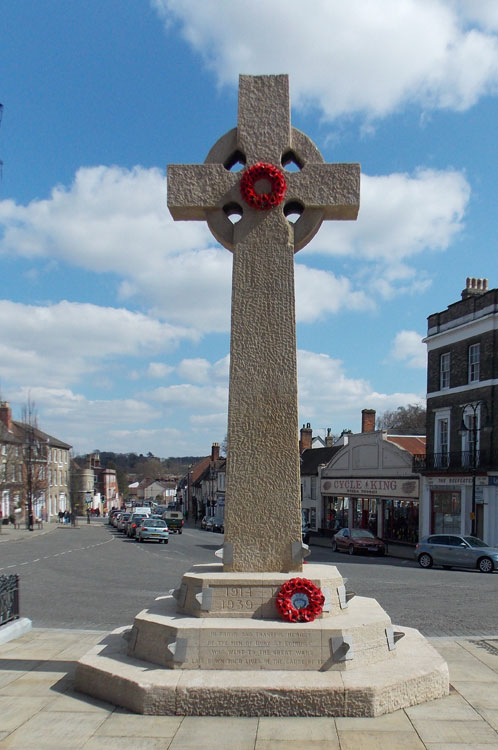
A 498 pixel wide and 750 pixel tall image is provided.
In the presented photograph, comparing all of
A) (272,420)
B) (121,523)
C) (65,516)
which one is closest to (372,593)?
(272,420)

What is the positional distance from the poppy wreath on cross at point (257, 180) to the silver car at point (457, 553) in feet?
64.6

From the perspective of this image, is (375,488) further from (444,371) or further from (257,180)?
(257,180)

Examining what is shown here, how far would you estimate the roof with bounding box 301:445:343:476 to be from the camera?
178ft

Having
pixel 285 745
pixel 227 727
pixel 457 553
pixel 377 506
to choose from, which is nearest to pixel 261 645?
pixel 227 727

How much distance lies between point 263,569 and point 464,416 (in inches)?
1163

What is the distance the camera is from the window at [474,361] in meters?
34.2

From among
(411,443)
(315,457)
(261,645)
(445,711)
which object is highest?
(411,443)

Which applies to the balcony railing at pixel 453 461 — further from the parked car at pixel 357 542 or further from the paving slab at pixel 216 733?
the paving slab at pixel 216 733

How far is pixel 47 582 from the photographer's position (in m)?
17.9

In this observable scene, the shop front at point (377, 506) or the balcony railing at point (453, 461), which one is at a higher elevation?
the balcony railing at point (453, 461)

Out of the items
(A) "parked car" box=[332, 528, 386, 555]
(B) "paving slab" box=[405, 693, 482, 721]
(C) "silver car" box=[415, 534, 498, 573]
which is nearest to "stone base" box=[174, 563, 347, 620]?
(B) "paving slab" box=[405, 693, 482, 721]

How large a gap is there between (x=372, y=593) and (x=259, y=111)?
12042 millimetres

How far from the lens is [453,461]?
3522 centimetres

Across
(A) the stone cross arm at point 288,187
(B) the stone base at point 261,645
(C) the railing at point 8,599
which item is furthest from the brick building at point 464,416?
(B) the stone base at point 261,645
